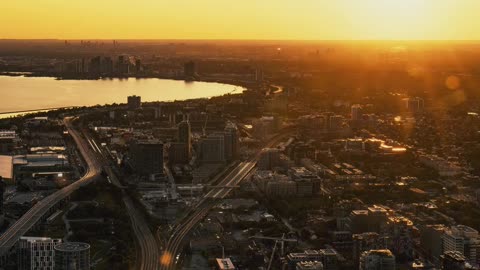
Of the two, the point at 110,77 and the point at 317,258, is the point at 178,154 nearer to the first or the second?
the point at 317,258

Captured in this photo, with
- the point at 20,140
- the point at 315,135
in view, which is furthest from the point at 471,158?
the point at 20,140

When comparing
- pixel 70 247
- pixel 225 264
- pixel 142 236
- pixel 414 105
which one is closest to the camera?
pixel 70 247

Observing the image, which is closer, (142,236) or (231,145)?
(142,236)

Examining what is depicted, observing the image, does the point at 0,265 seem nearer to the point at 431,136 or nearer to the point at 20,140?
the point at 20,140

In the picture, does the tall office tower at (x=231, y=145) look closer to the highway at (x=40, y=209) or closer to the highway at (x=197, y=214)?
the highway at (x=197, y=214)

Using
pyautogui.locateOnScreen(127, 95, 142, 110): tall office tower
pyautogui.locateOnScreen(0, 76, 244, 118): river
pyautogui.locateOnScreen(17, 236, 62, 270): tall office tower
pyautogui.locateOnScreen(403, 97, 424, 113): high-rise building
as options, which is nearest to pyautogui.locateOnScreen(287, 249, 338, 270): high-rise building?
pyautogui.locateOnScreen(17, 236, 62, 270): tall office tower

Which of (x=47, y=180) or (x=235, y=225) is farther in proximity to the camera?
(x=47, y=180)

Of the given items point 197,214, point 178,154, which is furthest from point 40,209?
point 178,154

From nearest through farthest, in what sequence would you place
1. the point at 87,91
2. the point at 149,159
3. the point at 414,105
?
the point at 149,159 → the point at 414,105 → the point at 87,91
